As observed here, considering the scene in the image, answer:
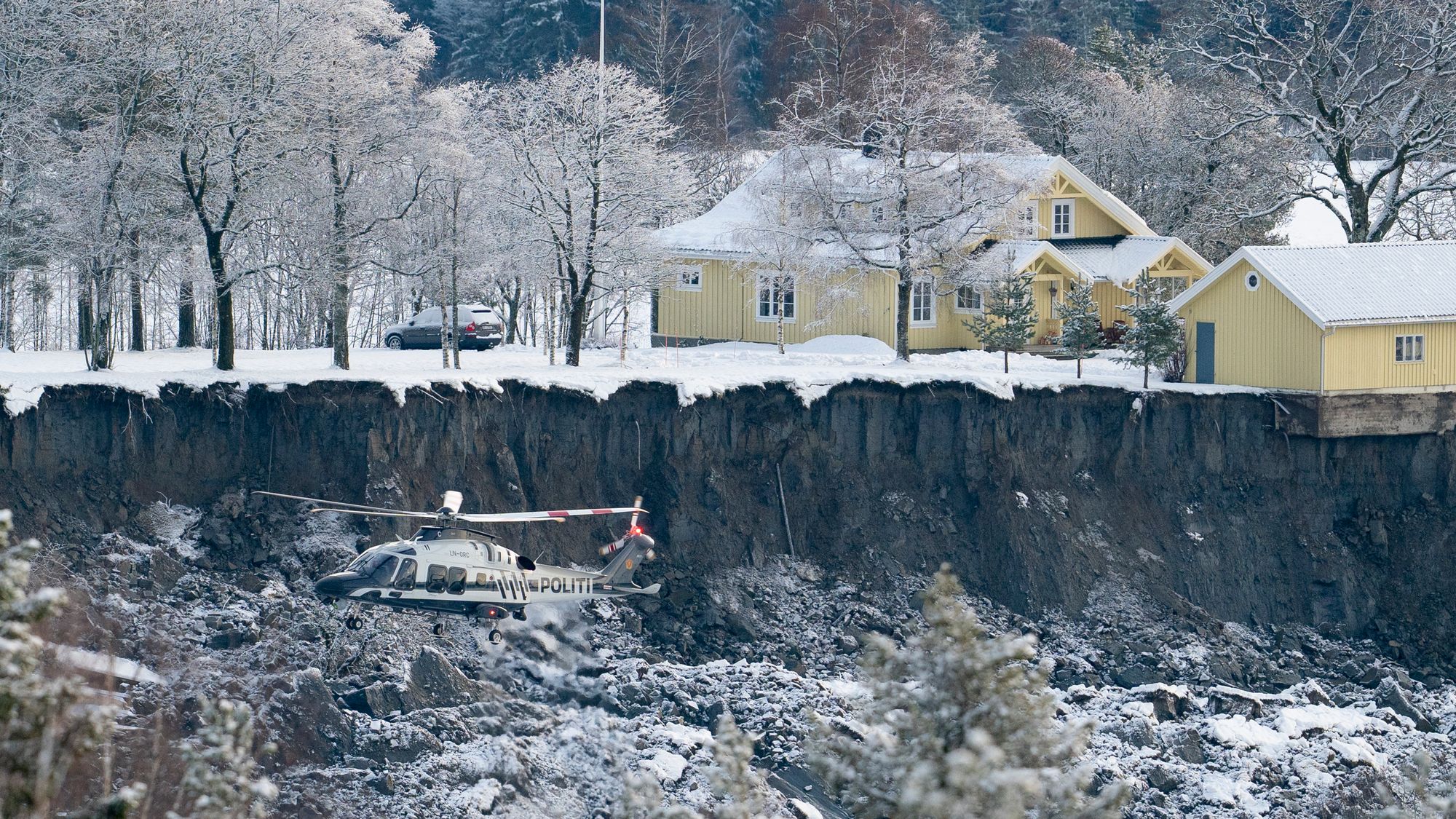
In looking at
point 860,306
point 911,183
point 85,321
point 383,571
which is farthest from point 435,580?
point 860,306

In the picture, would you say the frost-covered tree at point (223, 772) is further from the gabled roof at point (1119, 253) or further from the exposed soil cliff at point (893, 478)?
the gabled roof at point (1119, 253)

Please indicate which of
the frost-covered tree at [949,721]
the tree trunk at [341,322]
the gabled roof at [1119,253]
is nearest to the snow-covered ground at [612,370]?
the tree trunk at [341,322]

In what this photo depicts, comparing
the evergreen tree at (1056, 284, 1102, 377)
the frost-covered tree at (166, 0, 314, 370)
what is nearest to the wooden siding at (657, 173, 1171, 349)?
the evergreen tree at (1056, 284, 1102, 377)

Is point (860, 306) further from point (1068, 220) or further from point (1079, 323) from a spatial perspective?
point (1068, 220)

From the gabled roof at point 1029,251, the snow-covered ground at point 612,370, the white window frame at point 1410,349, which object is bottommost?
the snow-covered ground at point 612,370

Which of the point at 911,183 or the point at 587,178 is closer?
the point at 587,178

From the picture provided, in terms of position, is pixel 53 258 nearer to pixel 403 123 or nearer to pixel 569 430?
pixel 403 123

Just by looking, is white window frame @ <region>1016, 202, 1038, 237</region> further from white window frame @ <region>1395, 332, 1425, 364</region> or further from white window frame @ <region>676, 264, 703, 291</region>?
white window frame @ <region>1395, 332, 1425, 364</region>
